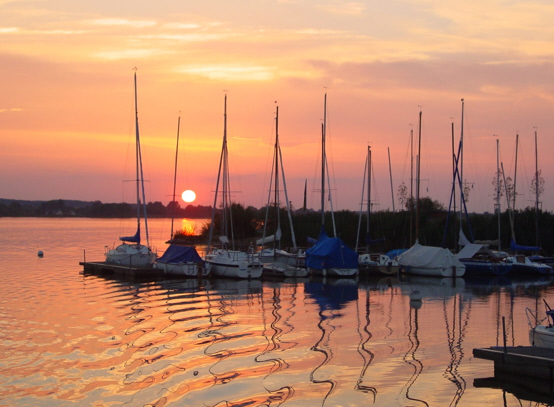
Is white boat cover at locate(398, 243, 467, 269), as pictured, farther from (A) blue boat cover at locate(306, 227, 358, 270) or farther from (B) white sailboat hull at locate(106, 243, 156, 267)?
(B) white sailboat hull at locate(106, 243, 156, 267)

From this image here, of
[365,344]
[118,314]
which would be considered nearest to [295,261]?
[118,314]

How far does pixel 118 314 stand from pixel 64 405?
1338 cm

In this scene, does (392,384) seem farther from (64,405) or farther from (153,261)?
(153,261)

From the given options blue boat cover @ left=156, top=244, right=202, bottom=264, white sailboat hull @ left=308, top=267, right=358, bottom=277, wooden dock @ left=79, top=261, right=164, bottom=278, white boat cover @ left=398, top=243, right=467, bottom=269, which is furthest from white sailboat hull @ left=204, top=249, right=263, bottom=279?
white boat cover @ left=398, top=243, right=467, bottom=269

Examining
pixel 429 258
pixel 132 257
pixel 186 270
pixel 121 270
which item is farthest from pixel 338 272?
pixel 132 257

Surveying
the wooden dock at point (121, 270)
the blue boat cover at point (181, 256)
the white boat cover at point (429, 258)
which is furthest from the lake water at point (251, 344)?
the white boat cover at point (429, 258)

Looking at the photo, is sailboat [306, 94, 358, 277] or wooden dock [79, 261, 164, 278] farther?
sailboat [306, 94, 358, 277]

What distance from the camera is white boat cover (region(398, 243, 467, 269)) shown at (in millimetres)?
46594

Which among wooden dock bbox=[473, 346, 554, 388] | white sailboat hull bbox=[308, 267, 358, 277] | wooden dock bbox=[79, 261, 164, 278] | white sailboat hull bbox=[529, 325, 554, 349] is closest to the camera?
wooden dock bbox=[473, 346, 554, 388]

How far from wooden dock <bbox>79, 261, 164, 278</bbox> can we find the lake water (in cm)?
408

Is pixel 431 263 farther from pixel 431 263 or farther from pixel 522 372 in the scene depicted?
pixel 522 372

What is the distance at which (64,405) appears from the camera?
49.5 ft

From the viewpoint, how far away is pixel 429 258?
47.2 meters

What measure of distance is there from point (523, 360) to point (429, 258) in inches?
1200
